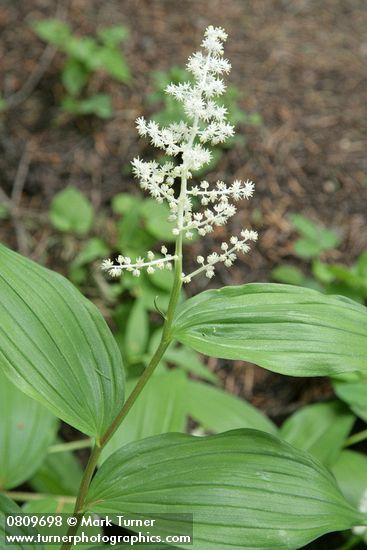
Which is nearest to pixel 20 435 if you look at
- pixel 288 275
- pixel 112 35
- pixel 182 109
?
pixel 288 275

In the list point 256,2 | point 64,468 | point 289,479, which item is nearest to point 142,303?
point 64,468

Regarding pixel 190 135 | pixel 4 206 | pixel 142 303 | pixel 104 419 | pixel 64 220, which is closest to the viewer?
pixel 190 135

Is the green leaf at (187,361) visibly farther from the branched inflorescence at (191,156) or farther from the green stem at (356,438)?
the branched inflorescence at (191,156)

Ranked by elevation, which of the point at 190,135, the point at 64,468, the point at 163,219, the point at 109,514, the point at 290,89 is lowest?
the point at 109,514

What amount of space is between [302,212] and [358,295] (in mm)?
1095

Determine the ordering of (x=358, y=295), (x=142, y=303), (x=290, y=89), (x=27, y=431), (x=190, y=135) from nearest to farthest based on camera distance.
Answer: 1. (x=190, y=135)
2. (x=27, y=431)
3. (x=142, y=303)
4. (x=358, y=295)
5. (x=290, y=89)

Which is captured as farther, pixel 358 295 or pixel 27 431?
pixel 358 295

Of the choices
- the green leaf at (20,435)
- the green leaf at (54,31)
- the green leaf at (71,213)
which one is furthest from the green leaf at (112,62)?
the green leaf at (20,435)

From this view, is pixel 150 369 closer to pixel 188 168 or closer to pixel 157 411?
pixel 188 168

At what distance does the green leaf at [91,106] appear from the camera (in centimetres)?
472

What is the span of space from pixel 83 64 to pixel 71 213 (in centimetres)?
149

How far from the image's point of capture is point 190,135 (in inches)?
65.4

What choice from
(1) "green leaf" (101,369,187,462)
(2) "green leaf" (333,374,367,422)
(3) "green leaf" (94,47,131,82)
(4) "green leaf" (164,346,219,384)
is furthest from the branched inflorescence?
(3) "green leaf" (94,47,131,82)

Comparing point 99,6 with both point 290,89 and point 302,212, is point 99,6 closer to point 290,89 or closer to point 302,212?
point 290,89
